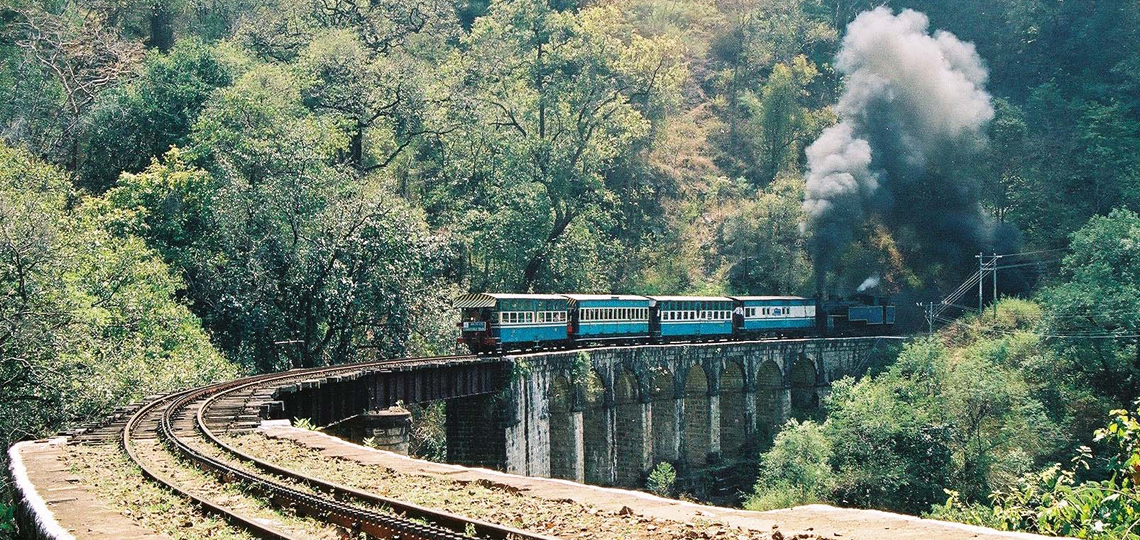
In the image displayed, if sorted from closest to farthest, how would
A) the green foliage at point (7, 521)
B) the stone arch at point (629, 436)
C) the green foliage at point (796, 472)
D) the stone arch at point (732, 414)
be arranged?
the green foliage at point (7, 521), the green foliage at point (796, 472), the stone arch at point (629, 436), the stone arch at point (732, 414)

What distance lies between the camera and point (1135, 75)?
71.3 metres

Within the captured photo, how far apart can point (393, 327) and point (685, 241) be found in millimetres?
34510

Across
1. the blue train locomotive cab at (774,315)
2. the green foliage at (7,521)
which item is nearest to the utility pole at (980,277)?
the blue train locomotive cab at (774,315)

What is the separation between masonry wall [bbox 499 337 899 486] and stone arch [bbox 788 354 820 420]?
5 cm

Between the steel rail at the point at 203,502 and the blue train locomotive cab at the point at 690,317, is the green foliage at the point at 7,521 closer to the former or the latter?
the steel rail at the point at 203,502

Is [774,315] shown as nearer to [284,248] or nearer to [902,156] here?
[902,156]

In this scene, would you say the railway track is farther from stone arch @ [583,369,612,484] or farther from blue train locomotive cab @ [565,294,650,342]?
stone arch @ [583,369,612,484]

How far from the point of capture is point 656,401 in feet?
163

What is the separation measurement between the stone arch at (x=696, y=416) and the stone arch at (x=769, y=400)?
4.82 meters

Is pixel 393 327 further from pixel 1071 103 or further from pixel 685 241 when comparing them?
pixel 1071 103

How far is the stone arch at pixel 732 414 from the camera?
5475cm

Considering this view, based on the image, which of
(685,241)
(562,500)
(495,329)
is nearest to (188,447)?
(562,500)

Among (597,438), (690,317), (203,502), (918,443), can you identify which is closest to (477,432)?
(597,438)

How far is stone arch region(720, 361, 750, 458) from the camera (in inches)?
2156
